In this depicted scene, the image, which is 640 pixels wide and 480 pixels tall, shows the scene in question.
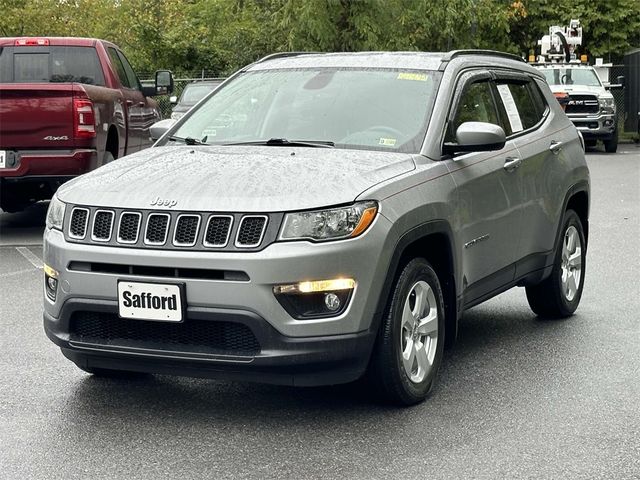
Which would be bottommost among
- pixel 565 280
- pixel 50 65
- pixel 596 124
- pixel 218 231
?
pixel 596 124

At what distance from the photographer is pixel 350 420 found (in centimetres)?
568

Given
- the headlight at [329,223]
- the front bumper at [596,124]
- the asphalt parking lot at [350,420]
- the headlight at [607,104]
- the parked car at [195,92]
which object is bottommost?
the front bumper at [596,124]

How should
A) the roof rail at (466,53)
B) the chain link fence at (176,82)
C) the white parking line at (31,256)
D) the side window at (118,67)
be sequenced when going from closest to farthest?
1. the roof rail at (466,53)
2. the white parking line at (31,256)
3. the side window at (118,67)
4. the chain link fence at (176,82)

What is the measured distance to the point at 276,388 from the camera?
627 centimetres

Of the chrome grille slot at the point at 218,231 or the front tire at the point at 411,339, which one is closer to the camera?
the chrome grille slot at the point at 218,231

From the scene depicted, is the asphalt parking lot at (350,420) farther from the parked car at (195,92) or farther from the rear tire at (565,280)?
the parked car at (195,92)

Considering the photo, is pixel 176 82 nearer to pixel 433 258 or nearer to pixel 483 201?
pixel 483 201

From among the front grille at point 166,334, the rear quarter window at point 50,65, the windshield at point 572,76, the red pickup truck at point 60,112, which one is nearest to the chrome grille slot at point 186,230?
the front grille at point 166,334

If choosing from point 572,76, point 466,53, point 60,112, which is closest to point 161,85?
point 60,112

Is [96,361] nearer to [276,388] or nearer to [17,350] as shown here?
[276,388]

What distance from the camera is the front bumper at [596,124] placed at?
29281 mm

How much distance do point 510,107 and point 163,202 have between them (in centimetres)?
288

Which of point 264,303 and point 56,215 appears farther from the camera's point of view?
point 56,215

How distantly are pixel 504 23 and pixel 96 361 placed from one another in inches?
1396
